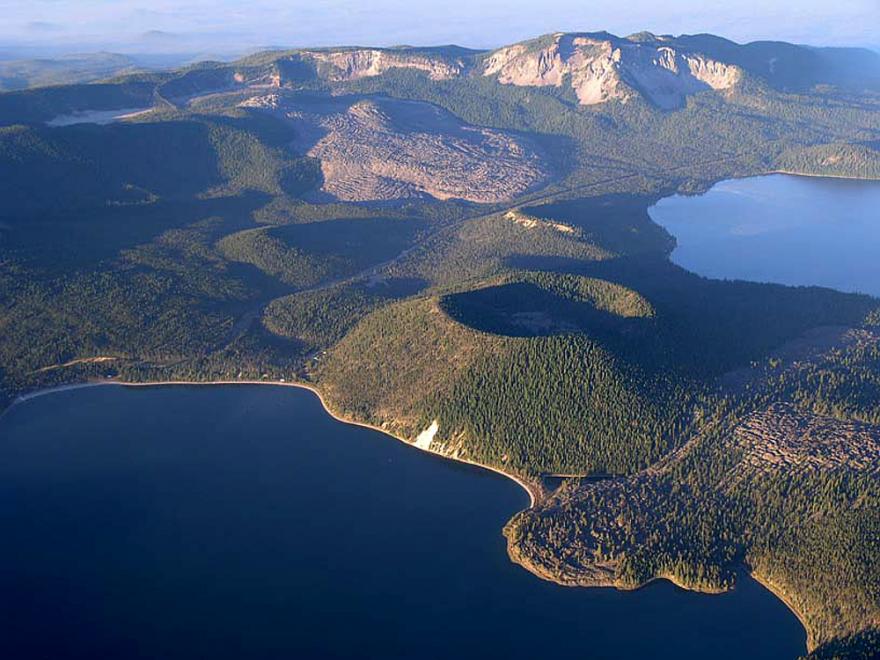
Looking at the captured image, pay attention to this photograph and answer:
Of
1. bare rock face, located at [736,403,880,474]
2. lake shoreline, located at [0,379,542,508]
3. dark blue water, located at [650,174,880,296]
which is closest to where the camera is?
bare rock face, located at [736,403,880,474]

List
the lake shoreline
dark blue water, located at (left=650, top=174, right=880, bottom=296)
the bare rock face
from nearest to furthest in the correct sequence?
the bare rock face
the lake shoreline
dark blue water, located at (left=650, top=174, right=880, bottom=296)

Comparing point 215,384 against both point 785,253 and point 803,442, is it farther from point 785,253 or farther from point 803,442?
point 785,253

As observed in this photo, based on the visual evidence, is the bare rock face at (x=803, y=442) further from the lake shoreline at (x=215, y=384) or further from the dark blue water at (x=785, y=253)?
the dark blue water at (x=785, y=253)

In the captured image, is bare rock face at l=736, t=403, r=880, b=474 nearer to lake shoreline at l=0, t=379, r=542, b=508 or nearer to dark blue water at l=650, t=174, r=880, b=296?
lake shoreline at l=0, t=379, r=542, b=508

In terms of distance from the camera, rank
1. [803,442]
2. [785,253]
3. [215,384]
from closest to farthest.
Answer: [803,442], [215,384], [785,253]

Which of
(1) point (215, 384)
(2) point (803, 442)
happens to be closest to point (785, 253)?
(2) point (803, 442)

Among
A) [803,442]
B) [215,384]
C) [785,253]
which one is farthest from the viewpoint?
[785,253]

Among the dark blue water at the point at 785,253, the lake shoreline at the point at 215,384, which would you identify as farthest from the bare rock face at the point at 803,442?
the dark blue water at the point at 785,253

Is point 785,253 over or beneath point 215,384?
over

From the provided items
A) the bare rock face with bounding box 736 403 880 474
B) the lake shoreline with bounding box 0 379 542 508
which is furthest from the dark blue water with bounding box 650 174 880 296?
the lake shoreline with bounding box 0 379 542 508

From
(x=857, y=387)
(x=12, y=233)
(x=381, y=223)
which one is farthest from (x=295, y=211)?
(x=857, y=387)

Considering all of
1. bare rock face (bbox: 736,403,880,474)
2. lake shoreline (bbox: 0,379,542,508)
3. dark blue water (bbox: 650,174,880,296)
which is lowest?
lake shoreline (bbox: 0,379,542,508)

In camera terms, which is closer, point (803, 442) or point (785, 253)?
point (803, 442)
